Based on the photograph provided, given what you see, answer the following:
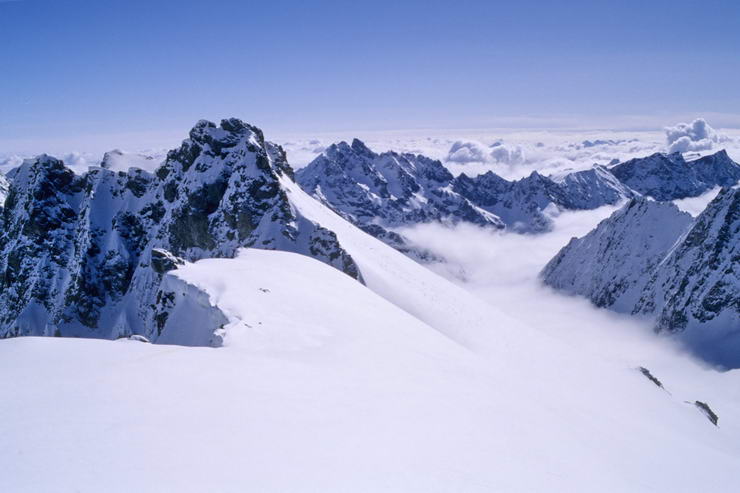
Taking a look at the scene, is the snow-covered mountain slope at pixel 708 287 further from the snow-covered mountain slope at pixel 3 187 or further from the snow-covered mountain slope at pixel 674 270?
the snow-covered mountain slope at pixel 3 187

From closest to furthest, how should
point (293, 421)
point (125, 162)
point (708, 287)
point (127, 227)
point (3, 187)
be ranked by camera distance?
point (293, 421), point (127, 227), point (125, 162), point (708, 287), point (3, 187)

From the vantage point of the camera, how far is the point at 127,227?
87000 mm

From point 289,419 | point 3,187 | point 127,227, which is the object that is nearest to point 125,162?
point 127,227

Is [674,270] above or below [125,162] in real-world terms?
below

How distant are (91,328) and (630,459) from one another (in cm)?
9124

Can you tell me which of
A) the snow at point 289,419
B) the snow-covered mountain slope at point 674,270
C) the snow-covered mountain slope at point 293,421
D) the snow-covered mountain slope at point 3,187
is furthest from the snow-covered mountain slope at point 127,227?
the snow-covered mountain slope at point 674,270

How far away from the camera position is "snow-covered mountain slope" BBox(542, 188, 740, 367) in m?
108

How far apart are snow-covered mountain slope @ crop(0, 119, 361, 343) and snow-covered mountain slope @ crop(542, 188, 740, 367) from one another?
4426 inches

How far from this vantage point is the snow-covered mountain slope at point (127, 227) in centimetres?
6544

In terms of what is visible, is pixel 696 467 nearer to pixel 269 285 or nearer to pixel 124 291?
pixel 269 285

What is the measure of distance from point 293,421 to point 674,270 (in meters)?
156

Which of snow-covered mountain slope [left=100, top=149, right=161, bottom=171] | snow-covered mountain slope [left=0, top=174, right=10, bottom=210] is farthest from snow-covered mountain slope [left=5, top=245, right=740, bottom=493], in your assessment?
snow-covered mountain slope [left=0, top=174, right=10, bottom=210]

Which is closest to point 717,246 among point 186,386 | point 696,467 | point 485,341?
point 485,341

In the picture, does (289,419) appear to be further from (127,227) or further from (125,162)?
(125,162)
